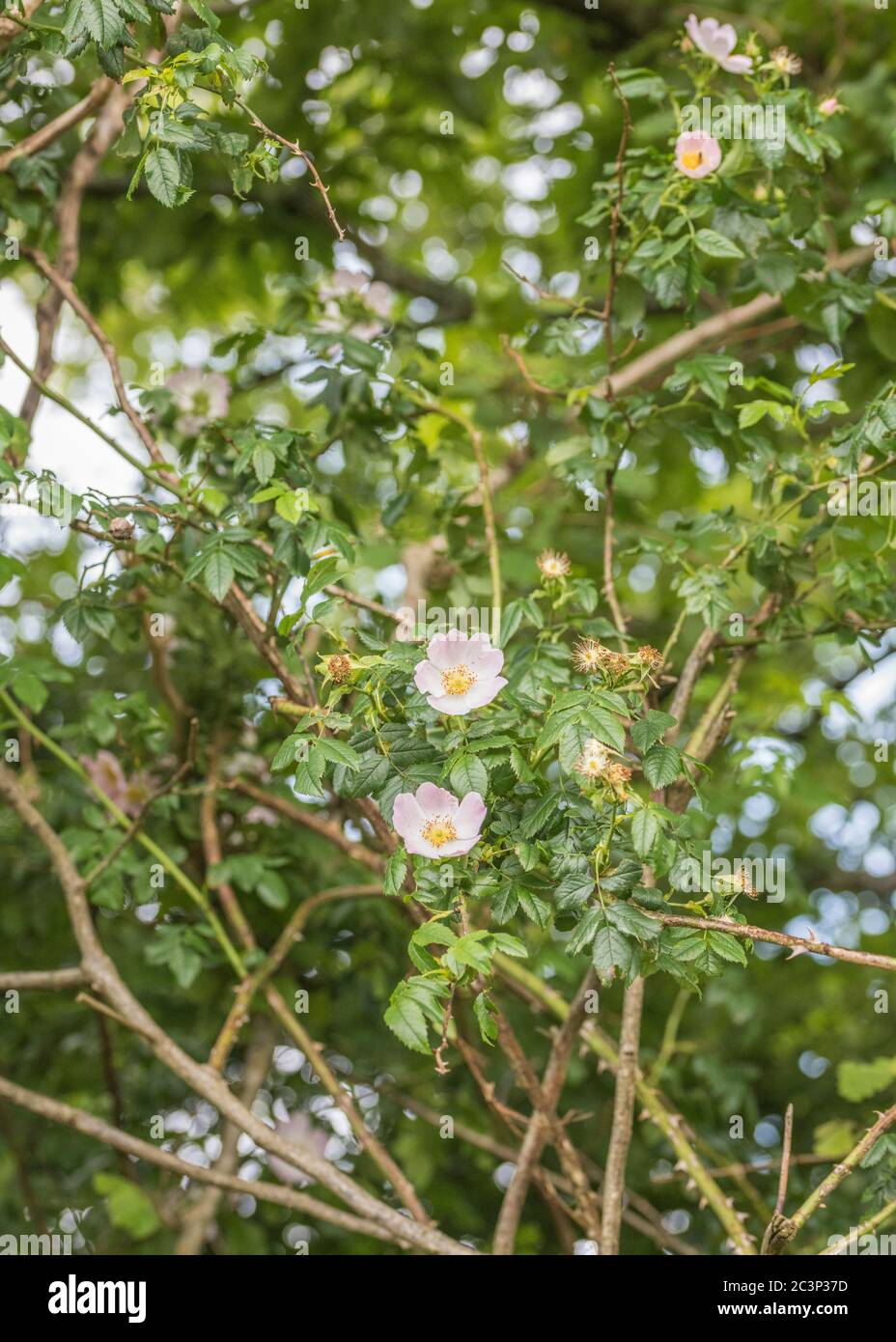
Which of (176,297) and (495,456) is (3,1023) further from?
(176,297)

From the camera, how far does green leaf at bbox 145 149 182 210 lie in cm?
161

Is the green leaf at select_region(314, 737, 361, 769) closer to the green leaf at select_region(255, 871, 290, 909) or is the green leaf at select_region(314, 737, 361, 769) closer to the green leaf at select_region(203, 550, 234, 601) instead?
the green leaf at select_region(203, 550, 234, 601)

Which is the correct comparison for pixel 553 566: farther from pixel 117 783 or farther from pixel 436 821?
pixel 117 783

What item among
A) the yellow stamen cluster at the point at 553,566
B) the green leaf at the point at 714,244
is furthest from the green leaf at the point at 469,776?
the green leaf at the point at 714,244

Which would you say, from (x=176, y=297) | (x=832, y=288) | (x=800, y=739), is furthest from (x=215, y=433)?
(x=800, y=739)

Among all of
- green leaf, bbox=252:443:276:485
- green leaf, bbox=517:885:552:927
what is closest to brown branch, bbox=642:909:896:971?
green leaf, bbox=517:885:552:927

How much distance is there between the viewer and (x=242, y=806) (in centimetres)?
262

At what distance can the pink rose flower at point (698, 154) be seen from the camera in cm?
197

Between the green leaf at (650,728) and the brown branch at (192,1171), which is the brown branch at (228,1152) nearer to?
the brown branch at (192,1171)

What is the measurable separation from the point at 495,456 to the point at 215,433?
1.57 meters

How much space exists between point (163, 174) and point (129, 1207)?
206 centimetres

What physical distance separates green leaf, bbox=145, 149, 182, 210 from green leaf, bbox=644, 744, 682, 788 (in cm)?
91

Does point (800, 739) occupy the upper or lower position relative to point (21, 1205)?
upper

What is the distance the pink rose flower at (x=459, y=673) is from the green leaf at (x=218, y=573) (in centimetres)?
39
